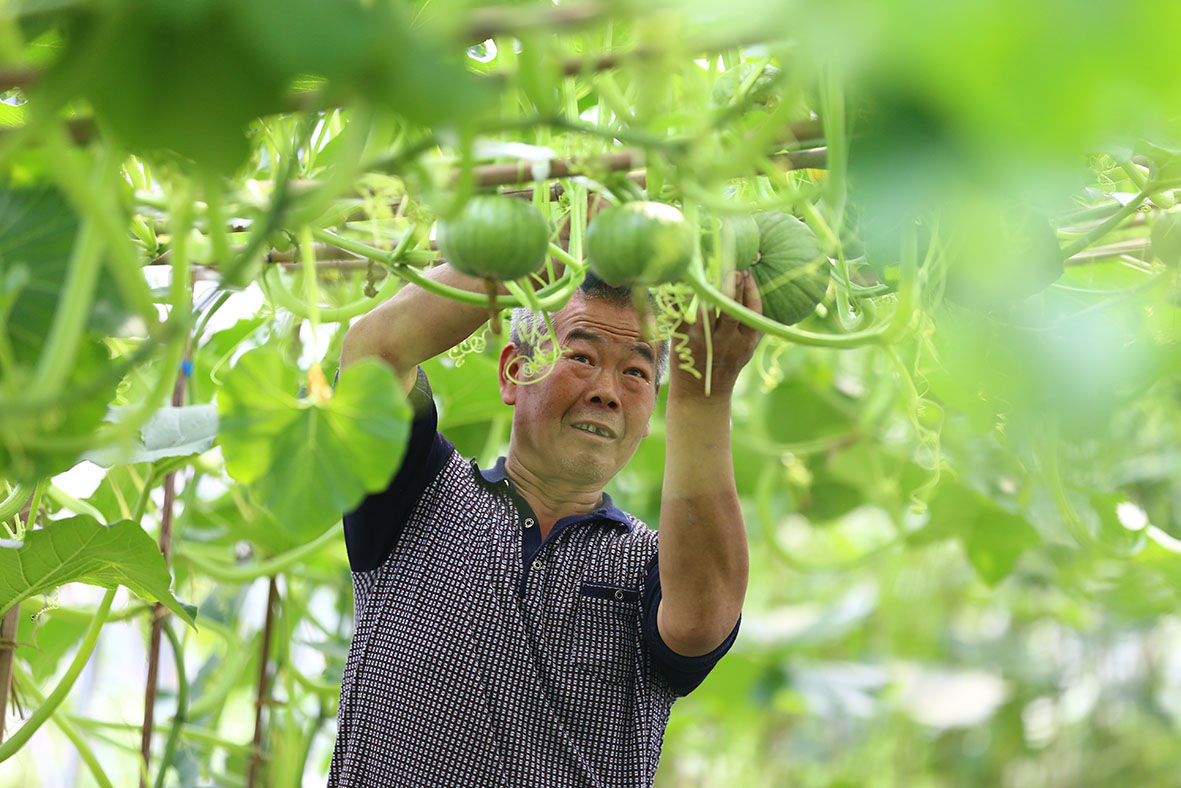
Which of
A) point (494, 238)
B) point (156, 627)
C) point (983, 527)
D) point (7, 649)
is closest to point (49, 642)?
point (156, 627)

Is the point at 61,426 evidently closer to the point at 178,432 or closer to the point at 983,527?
the point at 178,432

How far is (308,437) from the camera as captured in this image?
1.66ft

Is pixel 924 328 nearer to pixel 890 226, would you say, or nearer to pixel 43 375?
pixel 890 226

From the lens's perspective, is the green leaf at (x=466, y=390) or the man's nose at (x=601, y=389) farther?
the green leaf at (x=466, y=390)

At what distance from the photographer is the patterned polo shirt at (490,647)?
1.06 meters

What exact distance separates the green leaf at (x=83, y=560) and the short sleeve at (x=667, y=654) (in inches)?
17.6

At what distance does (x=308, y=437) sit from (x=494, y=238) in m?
0.13

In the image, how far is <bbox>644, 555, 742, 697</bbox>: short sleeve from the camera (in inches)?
43.1

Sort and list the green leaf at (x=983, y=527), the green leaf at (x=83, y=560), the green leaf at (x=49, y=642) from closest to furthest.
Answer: the green leaf at (x=83, y=560), the green leaf at (x=49, y=642), the green leaf at (x=983, y=527)

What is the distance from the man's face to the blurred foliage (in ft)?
0.41

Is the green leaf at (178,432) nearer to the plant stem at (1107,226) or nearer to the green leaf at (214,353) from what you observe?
the green leaf at (214,353)

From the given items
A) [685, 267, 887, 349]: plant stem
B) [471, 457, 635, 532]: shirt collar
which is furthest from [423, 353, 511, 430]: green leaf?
[685, 267, 887, 349]: plant stem

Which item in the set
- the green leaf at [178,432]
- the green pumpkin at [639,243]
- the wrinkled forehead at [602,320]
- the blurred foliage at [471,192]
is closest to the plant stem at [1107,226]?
the blurred foliage at [471,192]

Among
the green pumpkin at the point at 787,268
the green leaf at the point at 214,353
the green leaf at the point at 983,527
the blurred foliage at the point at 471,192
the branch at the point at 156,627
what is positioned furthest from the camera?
the green leaf at the point at 983,527
